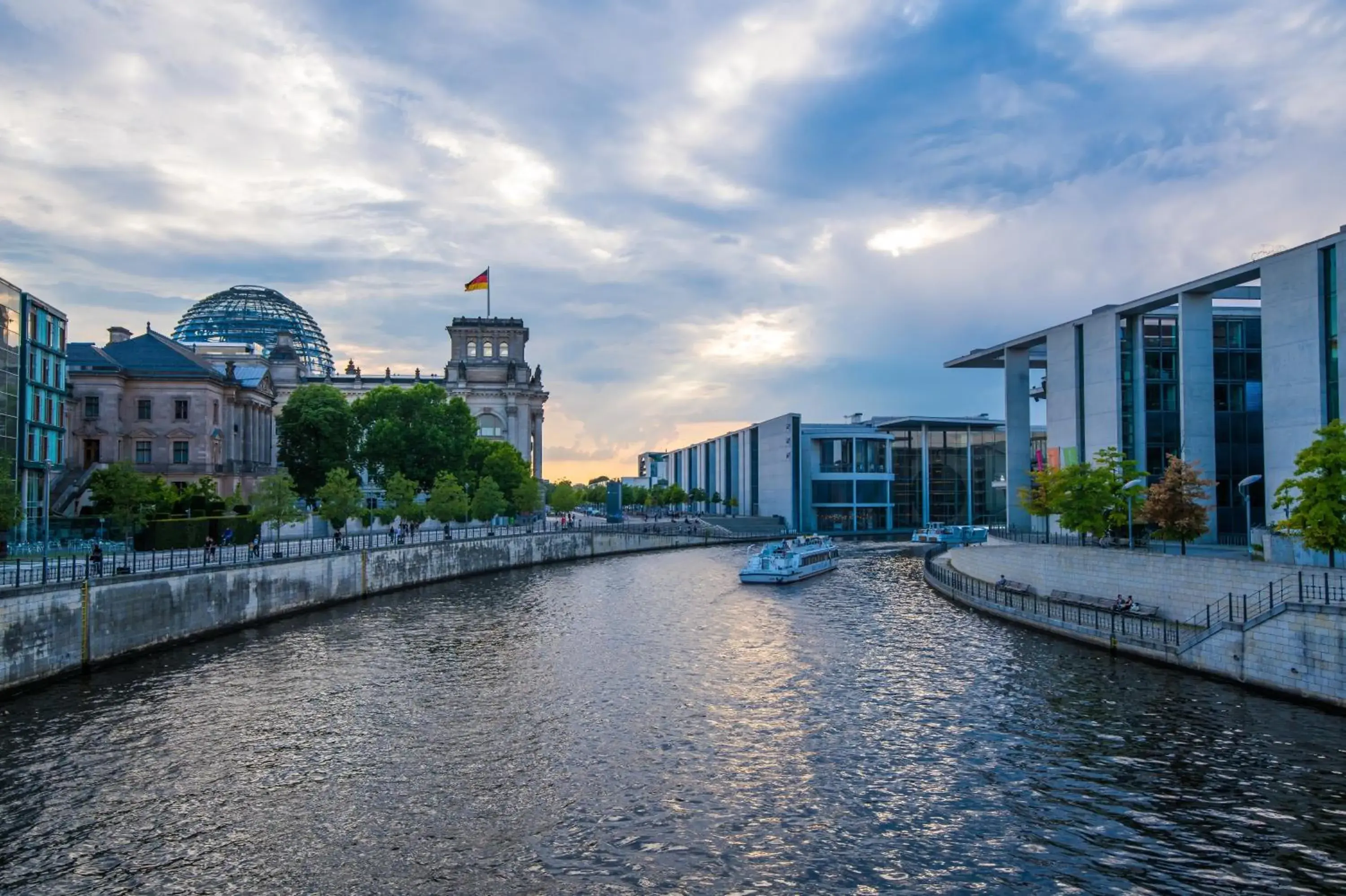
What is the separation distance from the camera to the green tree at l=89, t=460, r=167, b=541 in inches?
2277

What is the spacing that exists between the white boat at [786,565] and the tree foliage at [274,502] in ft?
124

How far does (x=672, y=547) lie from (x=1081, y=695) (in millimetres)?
94316

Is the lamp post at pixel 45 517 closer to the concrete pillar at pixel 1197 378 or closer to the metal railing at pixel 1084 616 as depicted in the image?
the metal railing at pixel 1084 616

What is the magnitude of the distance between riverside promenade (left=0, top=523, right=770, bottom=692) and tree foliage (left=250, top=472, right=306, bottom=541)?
4694mm

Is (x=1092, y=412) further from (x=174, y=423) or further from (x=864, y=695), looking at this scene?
(x=174, y=423)

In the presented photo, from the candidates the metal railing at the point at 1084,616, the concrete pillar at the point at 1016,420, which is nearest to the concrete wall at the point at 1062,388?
the concrete pillar at the point at 1016,420

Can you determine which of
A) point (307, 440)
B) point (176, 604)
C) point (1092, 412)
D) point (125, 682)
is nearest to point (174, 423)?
point (307, 440)

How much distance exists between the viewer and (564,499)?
16150 centimetres

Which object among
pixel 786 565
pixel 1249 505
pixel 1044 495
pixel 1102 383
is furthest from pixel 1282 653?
pixel 786 565

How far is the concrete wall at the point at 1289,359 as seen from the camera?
149 ft

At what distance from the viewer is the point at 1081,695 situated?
109ft

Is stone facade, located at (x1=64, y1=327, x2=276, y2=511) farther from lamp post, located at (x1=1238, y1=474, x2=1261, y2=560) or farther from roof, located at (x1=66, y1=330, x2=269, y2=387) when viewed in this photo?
lamp post, located at (x1=1238, y1=474, x2=1261, y2=560)

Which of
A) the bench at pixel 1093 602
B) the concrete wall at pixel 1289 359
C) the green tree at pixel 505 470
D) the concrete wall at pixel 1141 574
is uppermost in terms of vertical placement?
the concrete wall at pixel 1289 359

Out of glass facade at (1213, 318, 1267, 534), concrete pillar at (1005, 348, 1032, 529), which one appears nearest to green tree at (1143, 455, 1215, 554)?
glass facade at (1213, 318, 1267, 534)
